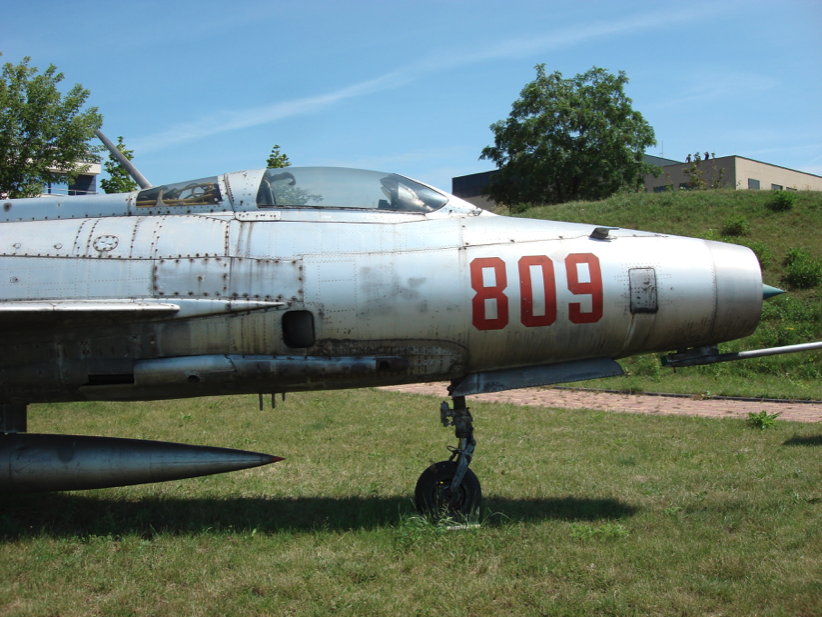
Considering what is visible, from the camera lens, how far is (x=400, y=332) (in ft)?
19.3

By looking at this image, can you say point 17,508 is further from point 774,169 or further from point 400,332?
point 774,169

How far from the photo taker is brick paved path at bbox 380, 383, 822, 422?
12273 millimetres

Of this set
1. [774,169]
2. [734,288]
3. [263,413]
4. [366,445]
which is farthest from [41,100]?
[774,169]

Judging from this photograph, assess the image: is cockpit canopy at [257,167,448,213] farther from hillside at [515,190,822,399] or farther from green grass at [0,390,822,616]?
hillside at [515,190,822,399]

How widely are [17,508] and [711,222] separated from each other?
21887 mm

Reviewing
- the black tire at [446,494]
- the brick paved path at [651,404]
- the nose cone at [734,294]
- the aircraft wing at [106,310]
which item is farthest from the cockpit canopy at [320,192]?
the brick paved path at [651,404]

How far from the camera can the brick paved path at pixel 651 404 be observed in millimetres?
12273

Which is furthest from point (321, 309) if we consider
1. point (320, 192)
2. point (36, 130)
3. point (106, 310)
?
point (36, 130)

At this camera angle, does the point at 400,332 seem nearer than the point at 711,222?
Yes

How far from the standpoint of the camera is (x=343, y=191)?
641cm

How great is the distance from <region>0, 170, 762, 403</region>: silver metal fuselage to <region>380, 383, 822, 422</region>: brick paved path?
7.01m

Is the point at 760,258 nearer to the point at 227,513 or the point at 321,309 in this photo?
the point at 321,309

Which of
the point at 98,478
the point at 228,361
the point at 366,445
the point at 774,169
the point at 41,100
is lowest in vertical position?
the point at 366,445

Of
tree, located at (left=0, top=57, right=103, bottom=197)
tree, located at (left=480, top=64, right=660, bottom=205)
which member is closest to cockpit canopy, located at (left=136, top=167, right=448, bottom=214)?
tree, located at (left=0, top=57, right=103, bottom=197)
